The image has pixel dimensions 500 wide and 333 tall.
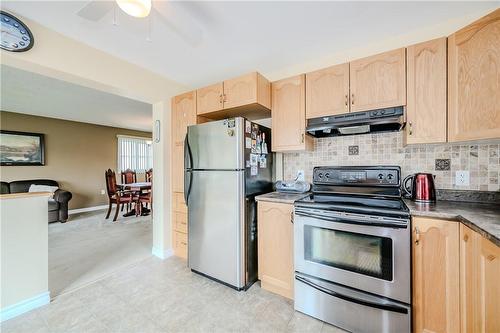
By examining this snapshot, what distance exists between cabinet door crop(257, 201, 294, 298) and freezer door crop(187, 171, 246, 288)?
186mm

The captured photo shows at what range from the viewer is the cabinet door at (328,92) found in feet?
5.98

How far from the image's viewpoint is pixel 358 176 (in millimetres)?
1942

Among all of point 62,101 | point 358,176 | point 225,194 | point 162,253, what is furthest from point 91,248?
point 358,176

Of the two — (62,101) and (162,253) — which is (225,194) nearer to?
(162,253)

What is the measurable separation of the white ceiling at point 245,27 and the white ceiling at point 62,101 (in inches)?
52.1

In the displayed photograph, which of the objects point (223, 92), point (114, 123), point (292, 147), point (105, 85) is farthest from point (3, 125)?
point (292, 147)

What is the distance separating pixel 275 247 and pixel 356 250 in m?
0.70

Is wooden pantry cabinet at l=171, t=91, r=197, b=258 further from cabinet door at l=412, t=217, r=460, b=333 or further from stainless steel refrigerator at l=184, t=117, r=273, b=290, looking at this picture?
cabinet door at l=412, t=217, r=460, b=333

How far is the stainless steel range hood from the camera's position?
5.35 feet

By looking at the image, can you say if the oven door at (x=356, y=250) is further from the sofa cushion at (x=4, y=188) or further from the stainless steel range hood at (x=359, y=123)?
the sofa cushion at (x=4, y=188)

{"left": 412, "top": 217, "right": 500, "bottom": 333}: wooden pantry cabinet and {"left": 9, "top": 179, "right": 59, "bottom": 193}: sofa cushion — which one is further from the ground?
{"left": 9, "top": 179, "right": 59, "bottom": 193}: sofa cushion

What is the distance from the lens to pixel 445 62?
1486 millimetres

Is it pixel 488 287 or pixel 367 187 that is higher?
pixel 367 187

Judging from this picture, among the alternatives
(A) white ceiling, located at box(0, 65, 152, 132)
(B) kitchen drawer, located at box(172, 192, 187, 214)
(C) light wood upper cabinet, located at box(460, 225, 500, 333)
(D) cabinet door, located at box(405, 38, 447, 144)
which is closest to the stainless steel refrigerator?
(B) kitchen drawer, located at box(172, 192, 187, 214)
